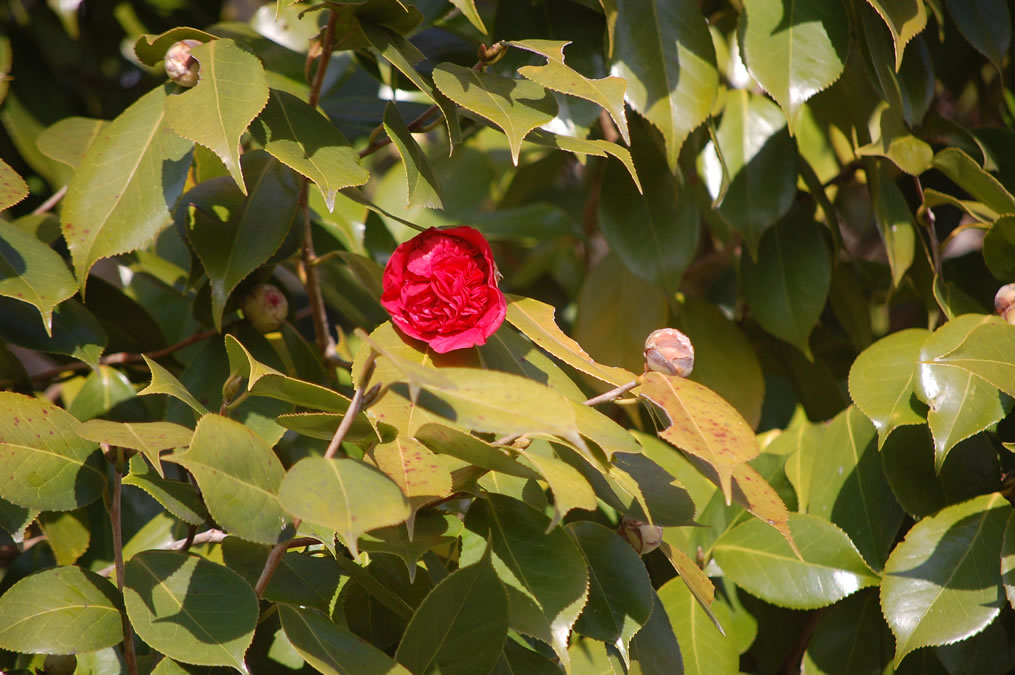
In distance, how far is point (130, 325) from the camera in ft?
3.10

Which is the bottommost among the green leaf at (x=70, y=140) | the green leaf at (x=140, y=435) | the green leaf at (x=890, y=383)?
the green leaf at (x=890, y=383)

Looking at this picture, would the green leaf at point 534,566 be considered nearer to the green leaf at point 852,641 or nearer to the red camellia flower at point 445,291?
the red camellia flower at point 445,291

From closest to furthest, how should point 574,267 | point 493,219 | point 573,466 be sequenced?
point 573,466 < point 493,219 < point 574,267

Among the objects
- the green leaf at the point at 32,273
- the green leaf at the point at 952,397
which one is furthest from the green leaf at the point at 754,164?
the green leaf at the point at 32,273

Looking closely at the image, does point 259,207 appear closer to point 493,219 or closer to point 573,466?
point 573,466

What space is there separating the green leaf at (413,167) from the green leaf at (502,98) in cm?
5

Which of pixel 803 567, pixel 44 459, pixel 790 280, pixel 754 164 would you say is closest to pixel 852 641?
pixel 803 567

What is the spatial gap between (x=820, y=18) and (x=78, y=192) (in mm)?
668

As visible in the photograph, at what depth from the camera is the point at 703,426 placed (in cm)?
54

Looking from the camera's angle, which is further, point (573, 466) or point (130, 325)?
point (130, 325)

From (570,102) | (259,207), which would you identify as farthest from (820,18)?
(259,207)

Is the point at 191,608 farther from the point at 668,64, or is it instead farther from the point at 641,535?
the point at 668,64

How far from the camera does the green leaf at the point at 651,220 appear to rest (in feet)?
3.22

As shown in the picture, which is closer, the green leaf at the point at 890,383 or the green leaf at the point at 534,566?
the green leaf at the point at 534,566
